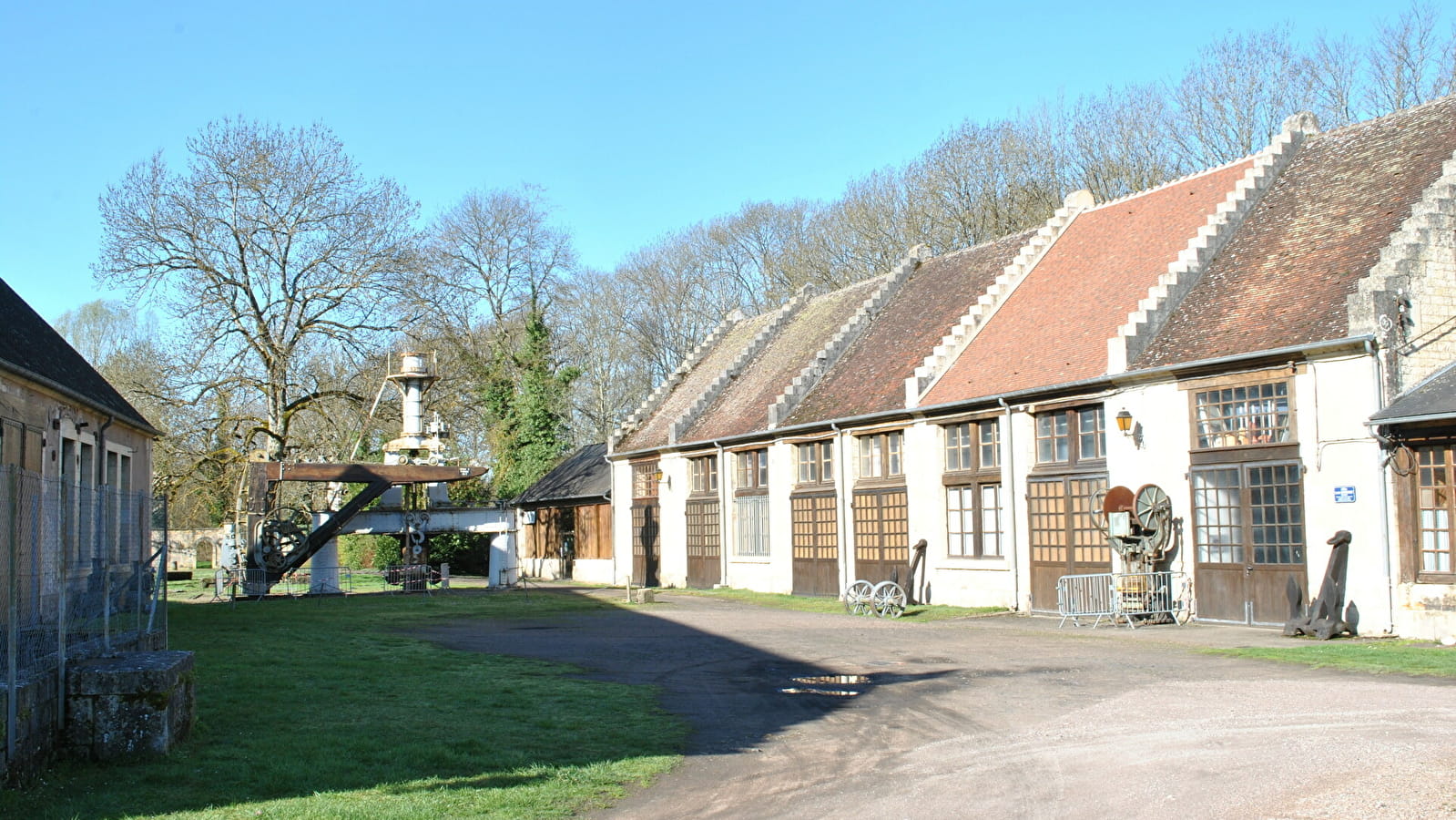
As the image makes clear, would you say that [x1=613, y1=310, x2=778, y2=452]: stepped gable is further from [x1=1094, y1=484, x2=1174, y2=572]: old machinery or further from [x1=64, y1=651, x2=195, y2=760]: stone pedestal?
[x1=64, y1=651, x2=195, y2=760]: stone pedestal

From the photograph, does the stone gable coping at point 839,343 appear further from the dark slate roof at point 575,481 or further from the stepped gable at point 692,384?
the dark slate roof at point 575,481

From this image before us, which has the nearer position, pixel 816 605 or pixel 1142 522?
pixel 1142 522

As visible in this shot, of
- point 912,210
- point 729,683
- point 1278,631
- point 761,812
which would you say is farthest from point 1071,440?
point 912,210

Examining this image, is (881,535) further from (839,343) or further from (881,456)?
(839,343)

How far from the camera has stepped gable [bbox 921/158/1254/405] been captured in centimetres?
2388

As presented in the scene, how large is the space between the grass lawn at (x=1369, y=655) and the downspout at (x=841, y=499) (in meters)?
12.7

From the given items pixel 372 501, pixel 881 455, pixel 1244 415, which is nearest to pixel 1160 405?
pixel 1244 415

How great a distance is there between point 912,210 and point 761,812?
4213 cm

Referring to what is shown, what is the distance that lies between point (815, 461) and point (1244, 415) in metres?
12.6

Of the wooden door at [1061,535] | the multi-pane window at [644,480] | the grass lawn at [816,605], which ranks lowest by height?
the grass lawn at [816,605]

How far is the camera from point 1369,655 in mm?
15242

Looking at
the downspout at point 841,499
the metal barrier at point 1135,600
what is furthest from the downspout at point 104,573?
the downspout at point 841,499

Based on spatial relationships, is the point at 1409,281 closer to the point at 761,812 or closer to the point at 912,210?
the point at 761,812

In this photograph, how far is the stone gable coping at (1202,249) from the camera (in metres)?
21.7
